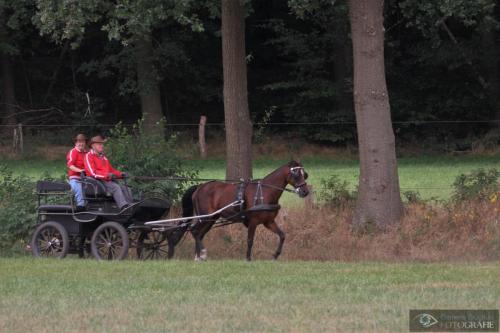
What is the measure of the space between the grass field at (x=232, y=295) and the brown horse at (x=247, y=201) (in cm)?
118

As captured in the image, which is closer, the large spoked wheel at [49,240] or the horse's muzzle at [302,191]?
the horse's muzzle at [302,191]

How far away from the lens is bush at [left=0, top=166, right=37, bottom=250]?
17.9 m

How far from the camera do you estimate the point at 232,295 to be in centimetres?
1112

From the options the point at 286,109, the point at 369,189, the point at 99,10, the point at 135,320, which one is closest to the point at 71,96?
the point at 286,109

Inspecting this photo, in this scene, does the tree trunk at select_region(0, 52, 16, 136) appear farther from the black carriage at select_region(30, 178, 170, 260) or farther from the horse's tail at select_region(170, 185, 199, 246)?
the horse's tail at select_region(170, 185, 199, 246)

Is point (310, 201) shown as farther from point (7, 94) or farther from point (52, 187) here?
point (7, 94)

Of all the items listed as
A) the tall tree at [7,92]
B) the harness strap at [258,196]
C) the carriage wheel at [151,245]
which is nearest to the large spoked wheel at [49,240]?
the carriage wheel at [151,245]

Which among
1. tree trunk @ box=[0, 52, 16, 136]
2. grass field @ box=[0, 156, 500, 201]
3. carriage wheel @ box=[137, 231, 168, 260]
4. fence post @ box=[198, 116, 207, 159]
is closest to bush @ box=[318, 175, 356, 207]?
carriage wheel @ box=[137, 231, 168, 260]

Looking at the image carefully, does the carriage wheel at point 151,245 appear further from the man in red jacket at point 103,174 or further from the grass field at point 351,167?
the grass field at point 351,167

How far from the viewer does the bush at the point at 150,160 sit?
19.2 meters

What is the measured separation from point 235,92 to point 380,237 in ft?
14.9

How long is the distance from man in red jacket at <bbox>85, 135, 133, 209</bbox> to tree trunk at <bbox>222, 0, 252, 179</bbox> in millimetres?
4475

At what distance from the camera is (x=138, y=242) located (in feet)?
53.5

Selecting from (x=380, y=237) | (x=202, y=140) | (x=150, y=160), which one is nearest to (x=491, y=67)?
(x=202, y=140)
